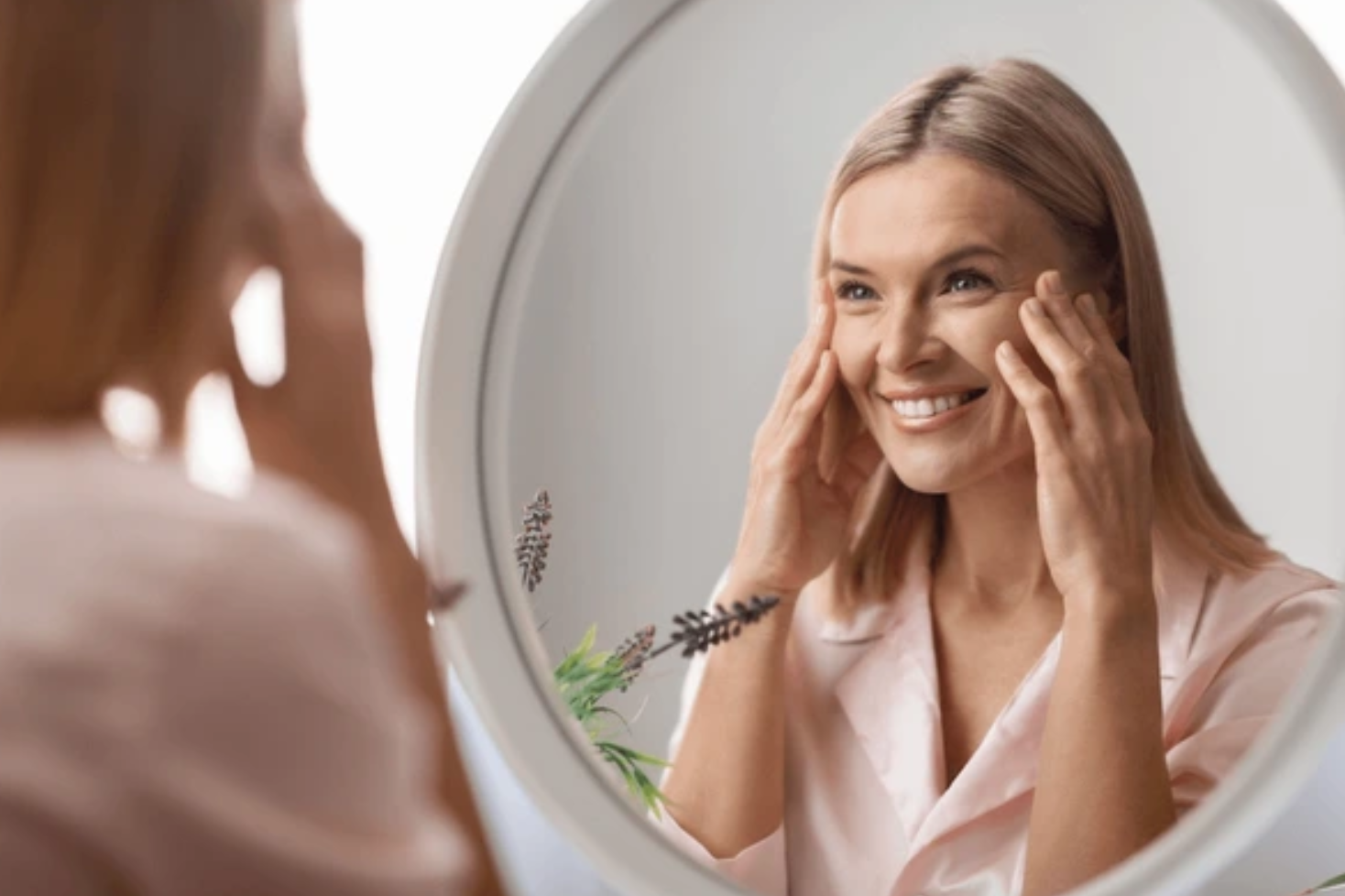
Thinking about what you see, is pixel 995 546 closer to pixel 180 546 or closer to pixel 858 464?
pixel 858 464

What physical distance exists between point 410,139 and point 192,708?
610 mm

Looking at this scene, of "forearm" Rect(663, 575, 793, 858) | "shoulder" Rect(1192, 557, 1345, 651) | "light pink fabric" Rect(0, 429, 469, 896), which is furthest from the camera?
"forearm" Rect(663, 575, 793, 858)

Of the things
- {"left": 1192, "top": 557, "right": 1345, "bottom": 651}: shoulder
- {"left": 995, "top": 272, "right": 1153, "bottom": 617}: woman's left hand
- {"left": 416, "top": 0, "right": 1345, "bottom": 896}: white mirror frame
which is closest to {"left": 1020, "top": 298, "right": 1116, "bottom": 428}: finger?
{"left": 995, "top": 272, "right": 1153, "bottom": 617}: woman's left hand

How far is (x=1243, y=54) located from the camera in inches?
30.5

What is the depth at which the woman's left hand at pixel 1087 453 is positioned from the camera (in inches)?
30.6

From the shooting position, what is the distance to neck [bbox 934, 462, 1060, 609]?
0.80 meters

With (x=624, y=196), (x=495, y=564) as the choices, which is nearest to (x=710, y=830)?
(x=495, y=564)

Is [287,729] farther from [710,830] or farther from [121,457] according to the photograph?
[710,830]

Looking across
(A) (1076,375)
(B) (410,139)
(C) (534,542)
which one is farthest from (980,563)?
(B) (410,139)

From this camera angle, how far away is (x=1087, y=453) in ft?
2.58

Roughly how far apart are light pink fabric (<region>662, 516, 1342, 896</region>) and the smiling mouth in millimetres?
76

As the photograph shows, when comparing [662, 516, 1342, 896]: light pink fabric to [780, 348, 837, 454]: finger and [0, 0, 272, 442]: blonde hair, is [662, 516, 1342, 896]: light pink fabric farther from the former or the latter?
[0, 0, 272, 442]: blonde hair

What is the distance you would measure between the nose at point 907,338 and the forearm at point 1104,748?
15 centimetres

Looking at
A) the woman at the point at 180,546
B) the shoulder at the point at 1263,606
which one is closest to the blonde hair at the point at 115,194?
the woman at the point at 180,546
